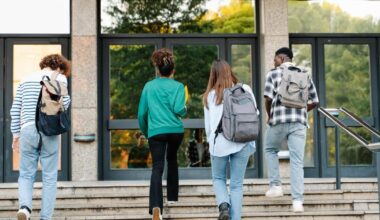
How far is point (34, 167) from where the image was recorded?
7.99 meters

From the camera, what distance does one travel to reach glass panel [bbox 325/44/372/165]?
40.8 ft

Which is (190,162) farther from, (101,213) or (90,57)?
(101,213)

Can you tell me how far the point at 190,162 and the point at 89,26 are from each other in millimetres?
2657

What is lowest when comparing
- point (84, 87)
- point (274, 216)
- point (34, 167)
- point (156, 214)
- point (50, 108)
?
point (274, 216)

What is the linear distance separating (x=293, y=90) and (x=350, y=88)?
13.5 feet

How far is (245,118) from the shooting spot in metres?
7.80

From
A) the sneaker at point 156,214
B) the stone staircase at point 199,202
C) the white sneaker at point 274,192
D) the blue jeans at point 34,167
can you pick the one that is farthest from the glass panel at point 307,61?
the blue jeans at point 34,167

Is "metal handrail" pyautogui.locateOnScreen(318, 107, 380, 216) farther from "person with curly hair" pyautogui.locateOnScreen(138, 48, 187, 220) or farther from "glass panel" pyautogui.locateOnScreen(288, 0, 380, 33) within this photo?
"glass panel" pyautogui.locateOnScreen(288, 0, 380, 33)

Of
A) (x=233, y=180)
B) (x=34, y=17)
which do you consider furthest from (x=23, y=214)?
(x=34, y=17)

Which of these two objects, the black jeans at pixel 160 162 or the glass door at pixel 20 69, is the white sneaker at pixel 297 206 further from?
the glass door at pixel 20 69

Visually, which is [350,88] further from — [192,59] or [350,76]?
[192,59]

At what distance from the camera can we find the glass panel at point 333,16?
12.4 metres

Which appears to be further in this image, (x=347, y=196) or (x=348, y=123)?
(x=348, y=123)

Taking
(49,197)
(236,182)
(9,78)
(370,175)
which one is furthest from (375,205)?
(9,78)
